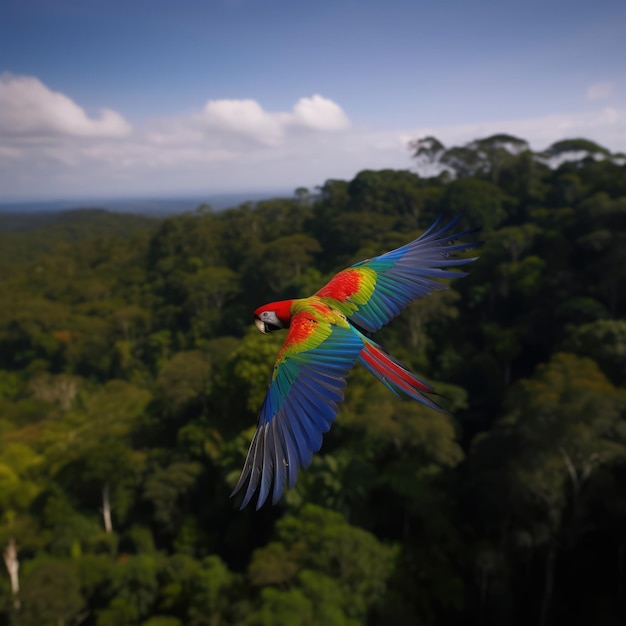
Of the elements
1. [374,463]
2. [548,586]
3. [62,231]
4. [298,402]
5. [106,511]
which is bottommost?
[106,511]

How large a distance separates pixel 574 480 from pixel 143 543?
Answer: 8.17 metres

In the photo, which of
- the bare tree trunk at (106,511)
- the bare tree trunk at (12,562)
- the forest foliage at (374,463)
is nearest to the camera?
the forest foliage at (374,463)

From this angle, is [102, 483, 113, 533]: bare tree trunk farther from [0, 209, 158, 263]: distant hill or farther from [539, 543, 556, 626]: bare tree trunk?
[0, 209, 158, 263]: distant hill

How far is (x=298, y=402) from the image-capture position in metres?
1.50

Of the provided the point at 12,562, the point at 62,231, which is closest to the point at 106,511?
the point at 12,562

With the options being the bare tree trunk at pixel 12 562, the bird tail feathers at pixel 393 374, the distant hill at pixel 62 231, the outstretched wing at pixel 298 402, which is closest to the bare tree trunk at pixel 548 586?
the bird tail feathers at pixel 393 374

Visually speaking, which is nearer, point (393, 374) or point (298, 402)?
point (298, 402)

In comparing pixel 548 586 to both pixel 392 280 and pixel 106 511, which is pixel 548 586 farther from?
pixel 106 511

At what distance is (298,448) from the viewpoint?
4.49ft

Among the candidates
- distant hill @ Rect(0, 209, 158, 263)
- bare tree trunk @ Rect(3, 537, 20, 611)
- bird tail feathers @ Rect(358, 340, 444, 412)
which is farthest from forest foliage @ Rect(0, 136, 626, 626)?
distant hill @ Rect(0, 209, 158, 263)

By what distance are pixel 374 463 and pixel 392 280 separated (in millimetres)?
8066

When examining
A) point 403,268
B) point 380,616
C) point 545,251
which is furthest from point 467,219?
point 403,268

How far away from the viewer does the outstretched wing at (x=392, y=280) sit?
2.04 metres

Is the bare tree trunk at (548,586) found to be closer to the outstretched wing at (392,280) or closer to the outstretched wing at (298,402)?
the outstretched wing at (392,280)
